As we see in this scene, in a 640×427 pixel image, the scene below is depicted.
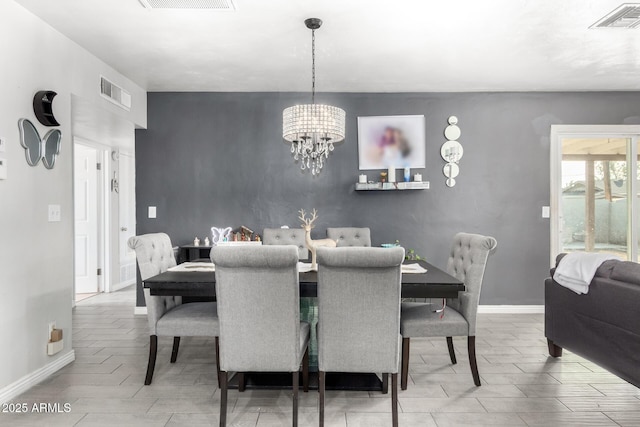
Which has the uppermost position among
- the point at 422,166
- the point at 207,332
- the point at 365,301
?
the point at 422,166

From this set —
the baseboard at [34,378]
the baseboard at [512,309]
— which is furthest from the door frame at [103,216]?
the baseboard at [512,309]

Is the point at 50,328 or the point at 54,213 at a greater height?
the point at 54,213

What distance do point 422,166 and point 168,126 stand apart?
9.28 feet

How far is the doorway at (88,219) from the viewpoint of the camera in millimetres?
5258

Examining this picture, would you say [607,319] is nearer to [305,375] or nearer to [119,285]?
[305,375]

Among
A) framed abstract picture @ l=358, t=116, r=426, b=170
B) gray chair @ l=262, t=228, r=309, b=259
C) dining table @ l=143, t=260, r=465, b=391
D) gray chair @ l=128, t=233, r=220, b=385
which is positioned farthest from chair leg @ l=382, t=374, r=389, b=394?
framed abstract picture @ l=358, t=116, r=426, b=170

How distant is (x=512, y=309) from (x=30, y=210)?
451 cm

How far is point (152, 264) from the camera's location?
A: 2.64 m

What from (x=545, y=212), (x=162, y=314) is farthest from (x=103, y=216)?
(x=545, y=212)

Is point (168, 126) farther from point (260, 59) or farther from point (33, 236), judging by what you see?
point (33, 236)

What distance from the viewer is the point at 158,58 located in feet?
11.1

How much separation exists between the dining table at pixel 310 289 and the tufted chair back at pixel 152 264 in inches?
6.0

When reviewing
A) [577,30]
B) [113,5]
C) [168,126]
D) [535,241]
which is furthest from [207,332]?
[535,241]

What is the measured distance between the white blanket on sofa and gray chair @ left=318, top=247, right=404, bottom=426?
145 cm
